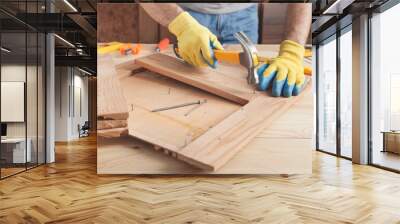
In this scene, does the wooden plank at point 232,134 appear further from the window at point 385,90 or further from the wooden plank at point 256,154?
the window at point 385,90

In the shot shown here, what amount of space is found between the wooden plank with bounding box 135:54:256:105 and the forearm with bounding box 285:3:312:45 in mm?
1098

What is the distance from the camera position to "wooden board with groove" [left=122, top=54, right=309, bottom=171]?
20.0ft

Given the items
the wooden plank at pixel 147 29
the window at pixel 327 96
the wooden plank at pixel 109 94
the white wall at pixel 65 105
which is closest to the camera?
the wooden plank at pixel 109 94

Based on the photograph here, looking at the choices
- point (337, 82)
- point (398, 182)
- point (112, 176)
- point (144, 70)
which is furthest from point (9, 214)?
point (337, 82)

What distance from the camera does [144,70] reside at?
6.32 meters

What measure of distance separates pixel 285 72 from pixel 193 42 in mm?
1549

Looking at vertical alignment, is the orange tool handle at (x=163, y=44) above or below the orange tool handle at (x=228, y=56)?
above

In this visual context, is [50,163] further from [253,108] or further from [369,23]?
[369,23]

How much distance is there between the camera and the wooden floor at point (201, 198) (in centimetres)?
387

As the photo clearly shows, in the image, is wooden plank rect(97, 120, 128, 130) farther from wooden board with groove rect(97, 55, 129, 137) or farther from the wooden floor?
the wooden floor

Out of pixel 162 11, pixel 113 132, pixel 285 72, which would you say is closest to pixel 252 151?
pixel 285 72

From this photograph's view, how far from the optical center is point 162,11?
635cm

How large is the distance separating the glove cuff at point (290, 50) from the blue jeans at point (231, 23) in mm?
450

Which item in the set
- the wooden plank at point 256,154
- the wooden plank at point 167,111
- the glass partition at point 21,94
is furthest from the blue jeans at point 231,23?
the glass partition at point 21,94
